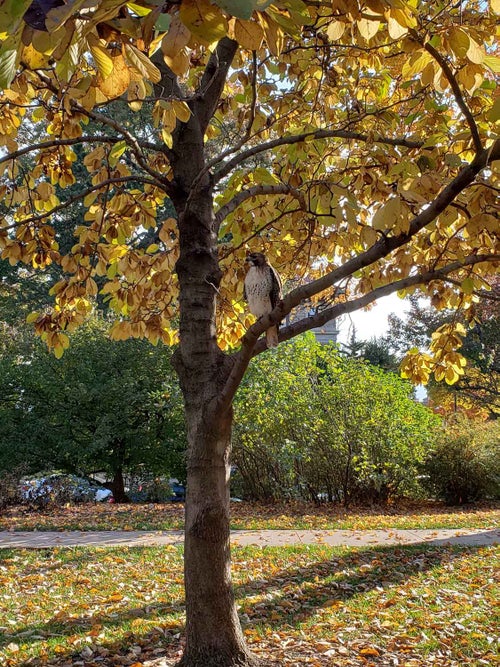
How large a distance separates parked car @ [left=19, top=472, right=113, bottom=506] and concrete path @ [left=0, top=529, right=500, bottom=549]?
3507 millimetres

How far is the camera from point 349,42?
4.52m

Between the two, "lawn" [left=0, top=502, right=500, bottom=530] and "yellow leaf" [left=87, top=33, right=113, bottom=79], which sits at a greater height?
"yellow leaf" [left=87, top=33, right=113, bottom=79]

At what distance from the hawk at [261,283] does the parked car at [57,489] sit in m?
9.00

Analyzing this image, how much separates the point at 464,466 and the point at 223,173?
10519mm

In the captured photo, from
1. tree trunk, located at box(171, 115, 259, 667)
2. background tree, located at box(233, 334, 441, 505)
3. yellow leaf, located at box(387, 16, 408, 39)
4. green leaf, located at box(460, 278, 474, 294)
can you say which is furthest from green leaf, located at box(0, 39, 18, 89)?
background tree, located at box(233, 334, 441, 505)

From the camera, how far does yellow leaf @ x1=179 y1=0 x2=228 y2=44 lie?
1453 mm

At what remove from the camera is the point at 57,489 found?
41.4ft

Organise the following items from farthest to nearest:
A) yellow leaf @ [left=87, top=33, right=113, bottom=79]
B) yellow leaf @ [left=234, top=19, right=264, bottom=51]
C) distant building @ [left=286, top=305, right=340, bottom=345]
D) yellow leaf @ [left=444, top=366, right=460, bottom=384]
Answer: distant building @ [left=286, top=305, right=340, bottom=345] < yellow leaf @ [left=444, top=366, right=460, bottom=384] < yellow leaf @ [left=234, top=19, right=264, bottom=51] < yellow leaf @ [left=87, top=33, right=113, bottom=79]

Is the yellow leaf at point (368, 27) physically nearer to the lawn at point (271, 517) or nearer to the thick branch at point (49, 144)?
the thick branch at point (49, 144)

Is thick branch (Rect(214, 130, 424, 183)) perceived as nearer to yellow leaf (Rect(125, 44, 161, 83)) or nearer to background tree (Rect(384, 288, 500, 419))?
Answer: yellow leaf (Rect(125, 44, 161, 83))

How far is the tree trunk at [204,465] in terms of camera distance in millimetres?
3469

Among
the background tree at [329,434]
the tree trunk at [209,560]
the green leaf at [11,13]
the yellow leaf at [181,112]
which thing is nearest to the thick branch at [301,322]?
the tree trunk at [209,560]

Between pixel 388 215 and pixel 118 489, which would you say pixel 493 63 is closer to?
pixel 388 215

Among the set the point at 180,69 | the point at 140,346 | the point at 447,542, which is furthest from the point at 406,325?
the point at 180,69
